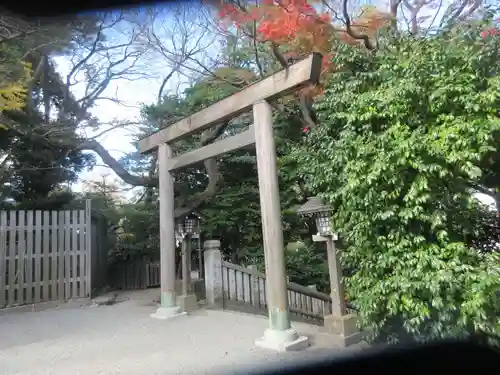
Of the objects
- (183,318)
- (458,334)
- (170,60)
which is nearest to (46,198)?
(170,60)

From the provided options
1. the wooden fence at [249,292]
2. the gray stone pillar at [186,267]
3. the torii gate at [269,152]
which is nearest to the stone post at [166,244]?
the torii gate at [269,152]

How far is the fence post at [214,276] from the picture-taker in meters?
6.19

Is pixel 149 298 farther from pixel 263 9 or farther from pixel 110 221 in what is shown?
pixel 263 9

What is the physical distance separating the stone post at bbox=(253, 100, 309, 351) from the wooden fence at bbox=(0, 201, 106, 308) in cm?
473

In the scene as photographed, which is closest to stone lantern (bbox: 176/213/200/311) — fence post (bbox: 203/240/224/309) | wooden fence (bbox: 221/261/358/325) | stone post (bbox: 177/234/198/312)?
stone post (bbox: 177/234/198/312)

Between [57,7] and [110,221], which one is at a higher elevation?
[57,7]

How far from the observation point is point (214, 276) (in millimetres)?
6223

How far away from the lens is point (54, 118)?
9.76m

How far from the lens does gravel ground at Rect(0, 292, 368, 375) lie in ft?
10.7

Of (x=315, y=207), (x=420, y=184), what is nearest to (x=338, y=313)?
(x=315, y=207)

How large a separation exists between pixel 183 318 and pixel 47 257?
10.6 feet

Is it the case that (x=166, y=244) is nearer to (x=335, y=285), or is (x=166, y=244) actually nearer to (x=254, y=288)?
(x=254, y=288)

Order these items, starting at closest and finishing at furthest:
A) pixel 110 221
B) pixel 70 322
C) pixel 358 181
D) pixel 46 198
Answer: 1. pixel 358 181
2. pixel 70 322
3. pixel 46 198
4. pixel 110 221

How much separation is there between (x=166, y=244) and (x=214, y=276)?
3.36 ft
